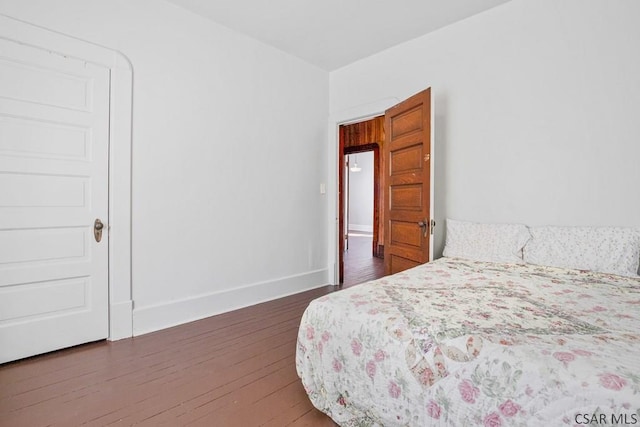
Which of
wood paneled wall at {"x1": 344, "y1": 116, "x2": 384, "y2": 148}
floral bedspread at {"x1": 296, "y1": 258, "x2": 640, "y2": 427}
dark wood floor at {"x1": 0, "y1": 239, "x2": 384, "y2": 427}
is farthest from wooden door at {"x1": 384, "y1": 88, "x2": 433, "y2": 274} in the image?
wood paneled wall at {"x1": 344, "y1": 116, "x2": 384, "y2": 148}

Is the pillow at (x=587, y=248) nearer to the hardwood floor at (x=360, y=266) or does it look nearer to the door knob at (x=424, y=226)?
the door knob at (x=424, y=226)

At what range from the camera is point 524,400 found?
38.6 inches

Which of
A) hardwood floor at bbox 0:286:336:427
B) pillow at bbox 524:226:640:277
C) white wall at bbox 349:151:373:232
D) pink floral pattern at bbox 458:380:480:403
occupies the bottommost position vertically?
hardwood floor at bbox 0:286:336:427

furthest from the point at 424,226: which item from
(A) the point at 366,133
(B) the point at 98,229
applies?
(A) the point at 366,133

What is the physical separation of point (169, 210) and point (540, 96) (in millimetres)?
3274

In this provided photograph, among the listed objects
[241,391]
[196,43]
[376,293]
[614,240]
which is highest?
[196,43]

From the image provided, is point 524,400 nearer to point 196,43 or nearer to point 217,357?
point 217,357

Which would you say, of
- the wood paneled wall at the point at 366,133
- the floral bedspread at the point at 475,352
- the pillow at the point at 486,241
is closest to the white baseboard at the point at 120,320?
the floral bedspread at the point at 475,352

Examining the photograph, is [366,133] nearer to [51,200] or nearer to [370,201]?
[370,201]

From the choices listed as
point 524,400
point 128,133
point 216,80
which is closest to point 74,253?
point 128,133

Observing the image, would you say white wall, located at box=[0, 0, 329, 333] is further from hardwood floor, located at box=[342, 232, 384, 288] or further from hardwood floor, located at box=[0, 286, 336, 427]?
hardwood floor, located at box=[342, 232, 384, 288]

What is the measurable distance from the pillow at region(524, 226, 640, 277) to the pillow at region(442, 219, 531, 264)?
0.08 m

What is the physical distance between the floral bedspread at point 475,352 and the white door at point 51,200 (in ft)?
6.01

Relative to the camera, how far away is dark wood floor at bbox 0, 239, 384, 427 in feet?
5.19
